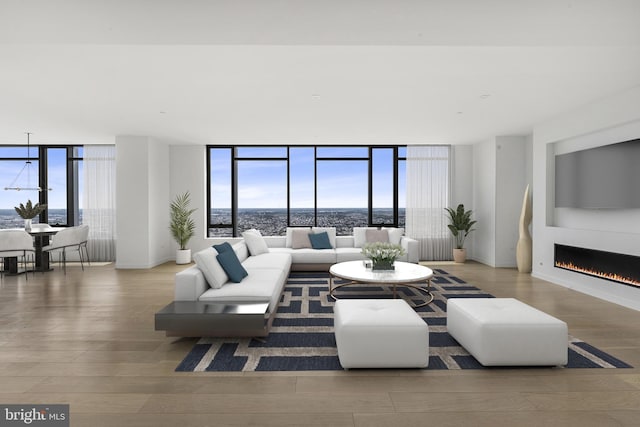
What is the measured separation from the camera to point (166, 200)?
7.68 metres

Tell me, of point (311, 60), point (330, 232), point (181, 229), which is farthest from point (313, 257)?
point (311, 60)

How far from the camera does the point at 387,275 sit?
438 centimetres

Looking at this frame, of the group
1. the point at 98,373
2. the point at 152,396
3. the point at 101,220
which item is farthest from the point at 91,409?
the point at 101,220

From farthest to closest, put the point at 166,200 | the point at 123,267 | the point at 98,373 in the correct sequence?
the point at 166,200 → the point at 123,267 → the point at 98,373

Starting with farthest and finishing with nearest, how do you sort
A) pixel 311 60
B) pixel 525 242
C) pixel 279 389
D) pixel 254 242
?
pixel 525 242, pixel 254 242, pixel 311 60, pixel 279 389

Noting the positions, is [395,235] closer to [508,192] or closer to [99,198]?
[508,192]

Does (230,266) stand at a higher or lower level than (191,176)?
lower

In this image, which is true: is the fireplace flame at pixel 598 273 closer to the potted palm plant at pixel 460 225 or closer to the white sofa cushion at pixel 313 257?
the potted palm plant at pixel 460 225

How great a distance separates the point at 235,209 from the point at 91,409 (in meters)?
6.14

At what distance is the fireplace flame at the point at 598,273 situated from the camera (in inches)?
163

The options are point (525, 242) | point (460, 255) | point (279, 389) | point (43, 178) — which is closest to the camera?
point (279, 389)

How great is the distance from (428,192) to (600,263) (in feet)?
12.2

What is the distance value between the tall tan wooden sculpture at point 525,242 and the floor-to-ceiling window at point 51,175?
9.55 meters

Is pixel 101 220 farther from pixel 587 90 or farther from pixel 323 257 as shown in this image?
pixel 587 90
